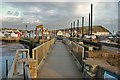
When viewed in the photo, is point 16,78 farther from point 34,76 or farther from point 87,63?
point 87,63

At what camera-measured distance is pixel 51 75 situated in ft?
27.7

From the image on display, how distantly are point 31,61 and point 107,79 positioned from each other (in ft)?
Result: 11.4

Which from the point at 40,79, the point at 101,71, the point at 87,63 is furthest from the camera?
the point at 40,79

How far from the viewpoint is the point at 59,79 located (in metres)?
7.74

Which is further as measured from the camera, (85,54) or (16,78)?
(85,54)

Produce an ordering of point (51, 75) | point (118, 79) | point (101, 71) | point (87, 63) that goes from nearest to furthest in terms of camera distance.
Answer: point (118, 79) → point (101, 71) → point (87, 63) → point (51, 75)

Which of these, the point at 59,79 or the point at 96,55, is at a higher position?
the point at 96,55

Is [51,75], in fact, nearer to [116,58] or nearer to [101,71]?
[101,71]

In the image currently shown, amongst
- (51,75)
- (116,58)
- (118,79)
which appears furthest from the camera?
(116,58)

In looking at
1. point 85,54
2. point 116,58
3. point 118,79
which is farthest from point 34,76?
point 116,58

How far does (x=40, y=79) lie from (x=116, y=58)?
16.7 feet

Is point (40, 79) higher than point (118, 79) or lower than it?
lower

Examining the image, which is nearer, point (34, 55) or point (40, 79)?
point (40, 79)

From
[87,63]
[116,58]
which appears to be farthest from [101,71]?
[116,58]
